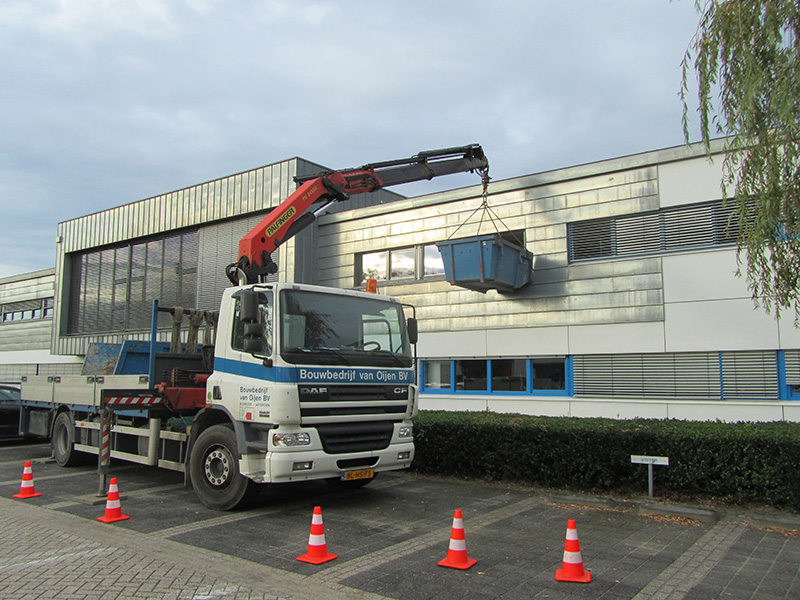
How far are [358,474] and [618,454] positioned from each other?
3528mm

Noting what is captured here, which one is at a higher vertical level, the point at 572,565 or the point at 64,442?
the point at 64,442

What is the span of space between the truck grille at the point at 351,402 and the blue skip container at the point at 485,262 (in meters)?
4.54

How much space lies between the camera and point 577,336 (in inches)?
501

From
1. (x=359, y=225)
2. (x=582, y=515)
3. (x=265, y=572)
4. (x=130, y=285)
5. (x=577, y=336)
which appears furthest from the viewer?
(x=130, y=285)

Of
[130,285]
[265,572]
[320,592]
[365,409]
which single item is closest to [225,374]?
[365,409]

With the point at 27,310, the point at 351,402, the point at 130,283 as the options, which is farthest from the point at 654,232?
the point at 27,310

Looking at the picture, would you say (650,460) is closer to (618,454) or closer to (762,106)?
(618,454)

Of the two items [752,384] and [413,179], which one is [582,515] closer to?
[752,384]

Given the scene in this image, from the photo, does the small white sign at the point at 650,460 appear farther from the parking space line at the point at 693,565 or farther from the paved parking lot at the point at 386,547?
the parking space line at the point at 693,565

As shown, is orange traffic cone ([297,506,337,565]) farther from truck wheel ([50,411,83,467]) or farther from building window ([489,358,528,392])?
building window ([489,358,528,392])

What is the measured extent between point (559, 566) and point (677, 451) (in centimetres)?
327

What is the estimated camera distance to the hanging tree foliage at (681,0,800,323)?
5422 millimetres

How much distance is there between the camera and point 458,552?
212 inches

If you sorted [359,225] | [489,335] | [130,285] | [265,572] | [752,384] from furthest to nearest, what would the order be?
[130,285]
[359,225]
[489,335]
[752,384]
[265,572]
